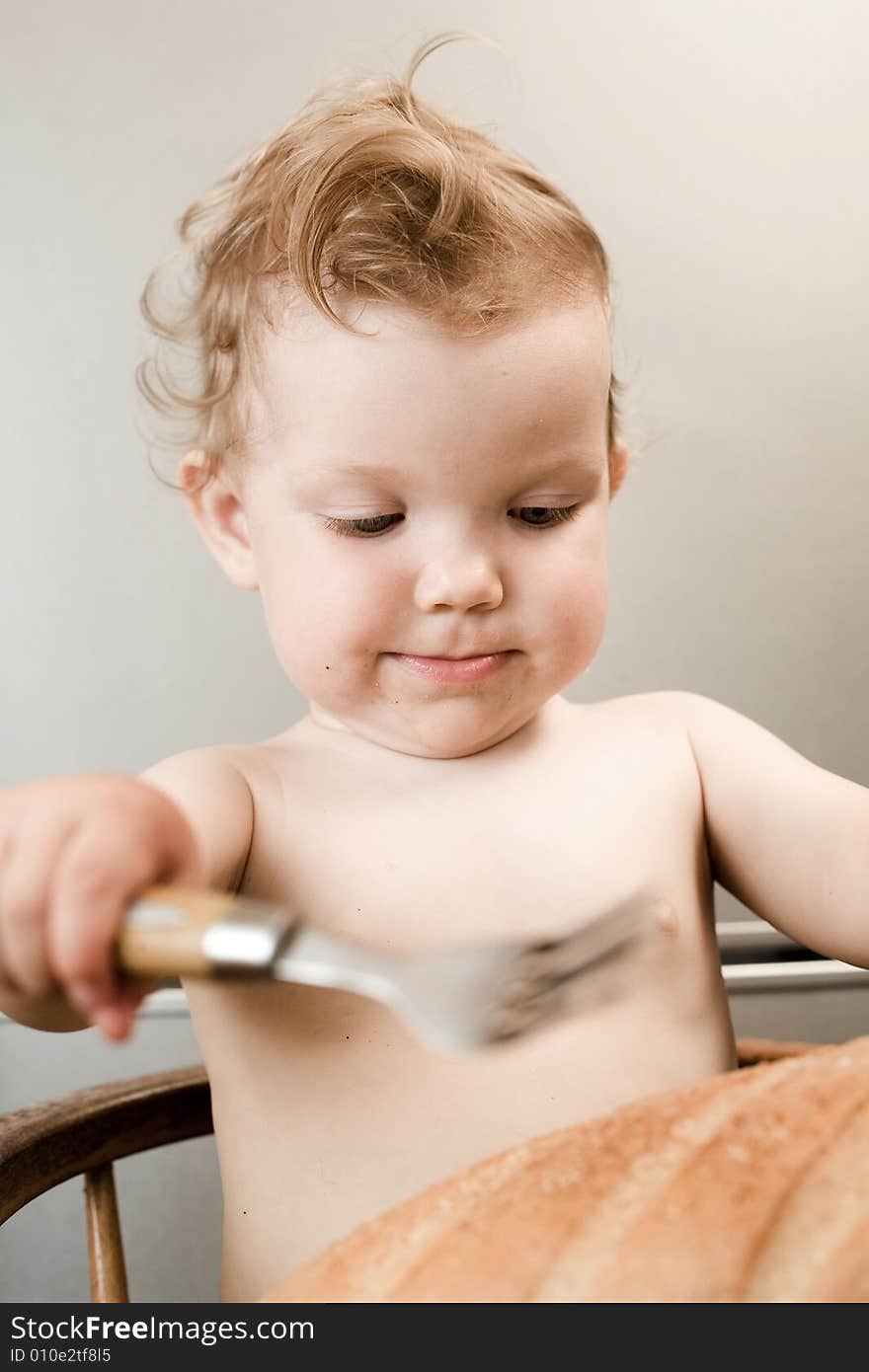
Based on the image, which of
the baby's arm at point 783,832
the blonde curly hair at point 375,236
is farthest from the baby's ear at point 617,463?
the baby's arm at point 783,832

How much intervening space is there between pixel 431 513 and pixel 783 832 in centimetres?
25

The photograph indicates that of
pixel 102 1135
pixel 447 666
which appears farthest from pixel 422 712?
pixel 102 1135

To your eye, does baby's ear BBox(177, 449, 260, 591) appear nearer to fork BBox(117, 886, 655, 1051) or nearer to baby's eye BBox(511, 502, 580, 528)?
baby's eye BBox(511, 502, 580, 528)

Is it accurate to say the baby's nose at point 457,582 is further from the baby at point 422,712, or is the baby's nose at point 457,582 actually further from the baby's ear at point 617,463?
the baby's ear at point 617,463

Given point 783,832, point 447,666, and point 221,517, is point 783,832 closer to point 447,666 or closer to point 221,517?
point 447,666

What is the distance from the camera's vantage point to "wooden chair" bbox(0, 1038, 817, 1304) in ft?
1.74

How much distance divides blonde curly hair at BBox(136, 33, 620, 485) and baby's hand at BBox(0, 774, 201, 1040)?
0.26 m

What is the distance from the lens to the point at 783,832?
65cm

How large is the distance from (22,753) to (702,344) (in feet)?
1.85

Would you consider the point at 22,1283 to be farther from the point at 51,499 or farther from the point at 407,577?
the point at 407,577

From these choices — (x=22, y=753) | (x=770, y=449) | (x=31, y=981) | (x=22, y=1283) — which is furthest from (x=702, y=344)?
(x=22, y=1283)

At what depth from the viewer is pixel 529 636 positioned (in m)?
0.60

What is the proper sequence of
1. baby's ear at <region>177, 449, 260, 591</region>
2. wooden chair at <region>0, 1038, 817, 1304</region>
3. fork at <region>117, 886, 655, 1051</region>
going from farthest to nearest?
baby's ear at <region>177, 449, 260, 591</region>
wooden chair at <region>0, 1038, 817, 1304</region>
fork at <region>117, 886, 655, 1051</region>

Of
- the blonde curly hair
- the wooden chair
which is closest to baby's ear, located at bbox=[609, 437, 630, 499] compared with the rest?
the blonde curly hair
